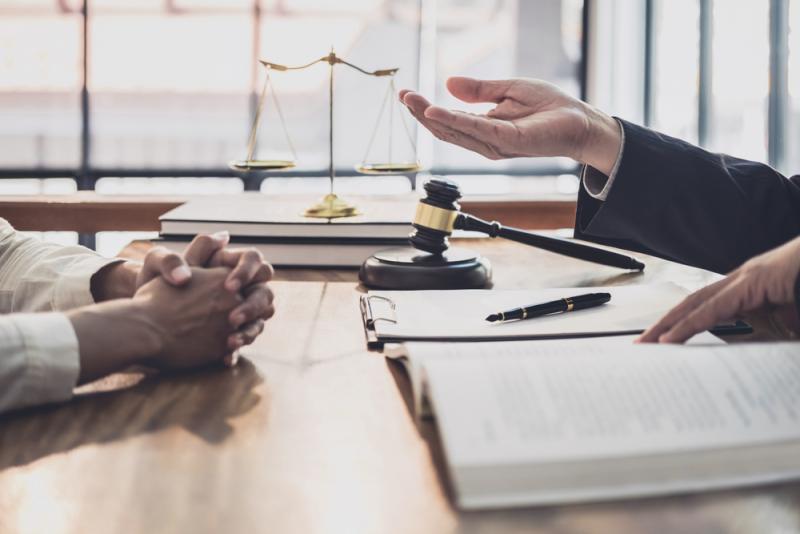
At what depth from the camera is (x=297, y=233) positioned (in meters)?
1.50

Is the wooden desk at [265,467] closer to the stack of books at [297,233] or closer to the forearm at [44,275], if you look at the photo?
the forearm at [44,275]

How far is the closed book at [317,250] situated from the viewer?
1.50 metres

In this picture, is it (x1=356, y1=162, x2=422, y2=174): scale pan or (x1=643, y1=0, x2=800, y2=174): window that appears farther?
(x1=643, y1=0, x2=800, y2=174): window

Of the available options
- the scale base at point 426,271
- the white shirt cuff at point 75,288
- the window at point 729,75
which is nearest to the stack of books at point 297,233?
the scale base at point 426,271

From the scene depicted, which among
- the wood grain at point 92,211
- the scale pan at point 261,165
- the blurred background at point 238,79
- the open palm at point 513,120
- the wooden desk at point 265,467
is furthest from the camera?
the blurred background at point 238,79

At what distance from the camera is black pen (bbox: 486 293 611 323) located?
1000 millimetres

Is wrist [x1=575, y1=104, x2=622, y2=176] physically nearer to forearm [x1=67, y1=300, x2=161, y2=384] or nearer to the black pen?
the black pen

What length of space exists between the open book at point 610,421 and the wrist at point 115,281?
492mm

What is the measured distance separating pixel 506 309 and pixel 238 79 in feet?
16.0

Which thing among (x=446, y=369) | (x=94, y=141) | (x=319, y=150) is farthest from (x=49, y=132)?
(x=446, y=369)

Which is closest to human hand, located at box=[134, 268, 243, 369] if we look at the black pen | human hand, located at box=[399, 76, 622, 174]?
the black pen

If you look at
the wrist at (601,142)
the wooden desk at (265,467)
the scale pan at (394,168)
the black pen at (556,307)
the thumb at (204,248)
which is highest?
the wrist at (601,142)

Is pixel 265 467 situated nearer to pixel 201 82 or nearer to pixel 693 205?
pixel 693 205

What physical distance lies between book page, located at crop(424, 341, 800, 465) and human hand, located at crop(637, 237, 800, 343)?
88 mm
